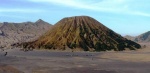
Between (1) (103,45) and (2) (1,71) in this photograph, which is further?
(1) (103,45)

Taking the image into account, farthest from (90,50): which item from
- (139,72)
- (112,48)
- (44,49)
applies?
(139,72)

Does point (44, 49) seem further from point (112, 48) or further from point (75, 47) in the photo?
point (112, 48)

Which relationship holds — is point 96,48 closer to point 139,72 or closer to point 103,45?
point 103,45

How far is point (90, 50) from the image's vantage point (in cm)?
19250

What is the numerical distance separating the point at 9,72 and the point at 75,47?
12525 cm

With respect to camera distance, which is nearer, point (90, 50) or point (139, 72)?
point (139, 72)

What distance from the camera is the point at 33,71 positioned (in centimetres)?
7569

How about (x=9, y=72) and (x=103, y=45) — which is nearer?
(x=9, y=72)

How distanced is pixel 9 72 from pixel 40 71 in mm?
8637

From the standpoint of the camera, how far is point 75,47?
197 meters

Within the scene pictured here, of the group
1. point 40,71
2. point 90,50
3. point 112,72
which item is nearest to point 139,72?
point 112,72

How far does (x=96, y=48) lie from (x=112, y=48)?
12430 millimetres

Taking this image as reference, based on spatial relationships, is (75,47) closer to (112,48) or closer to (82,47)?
(82,47)

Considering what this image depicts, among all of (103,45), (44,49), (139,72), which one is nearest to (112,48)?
(103,45)
